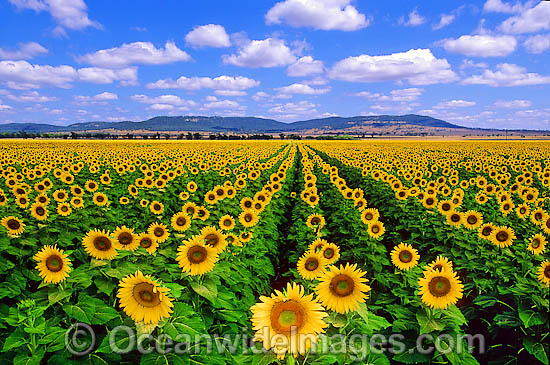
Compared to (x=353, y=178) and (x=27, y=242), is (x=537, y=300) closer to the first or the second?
(x=27, y=242)

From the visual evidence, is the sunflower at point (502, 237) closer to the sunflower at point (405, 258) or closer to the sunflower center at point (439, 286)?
the sunflower at point (405, 258)

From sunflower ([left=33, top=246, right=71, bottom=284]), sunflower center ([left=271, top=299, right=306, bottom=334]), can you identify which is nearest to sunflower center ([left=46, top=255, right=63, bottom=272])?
sunflower ([left=33, top=246, right=71, bottom=284])

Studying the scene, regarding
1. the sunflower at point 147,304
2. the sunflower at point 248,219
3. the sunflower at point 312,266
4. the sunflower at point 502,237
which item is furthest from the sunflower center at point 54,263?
the sunflower at point 502,237

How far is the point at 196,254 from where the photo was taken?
11.8 ft

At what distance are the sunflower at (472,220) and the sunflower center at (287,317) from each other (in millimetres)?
6189

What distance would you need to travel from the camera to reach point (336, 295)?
110 inches

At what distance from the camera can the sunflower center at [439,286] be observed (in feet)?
10.6

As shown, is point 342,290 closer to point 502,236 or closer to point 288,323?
point 288,323

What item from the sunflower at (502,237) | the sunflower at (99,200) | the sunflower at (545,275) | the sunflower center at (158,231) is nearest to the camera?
the sunflower at (545,275)

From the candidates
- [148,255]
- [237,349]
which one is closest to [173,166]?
[148,255]

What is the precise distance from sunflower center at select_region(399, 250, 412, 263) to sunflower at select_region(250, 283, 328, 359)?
2.62 m

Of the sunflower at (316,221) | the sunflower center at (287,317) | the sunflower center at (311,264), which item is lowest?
the sunflower at (316,221)

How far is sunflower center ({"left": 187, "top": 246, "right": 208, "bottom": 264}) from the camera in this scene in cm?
359

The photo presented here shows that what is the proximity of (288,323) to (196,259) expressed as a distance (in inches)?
63.9
